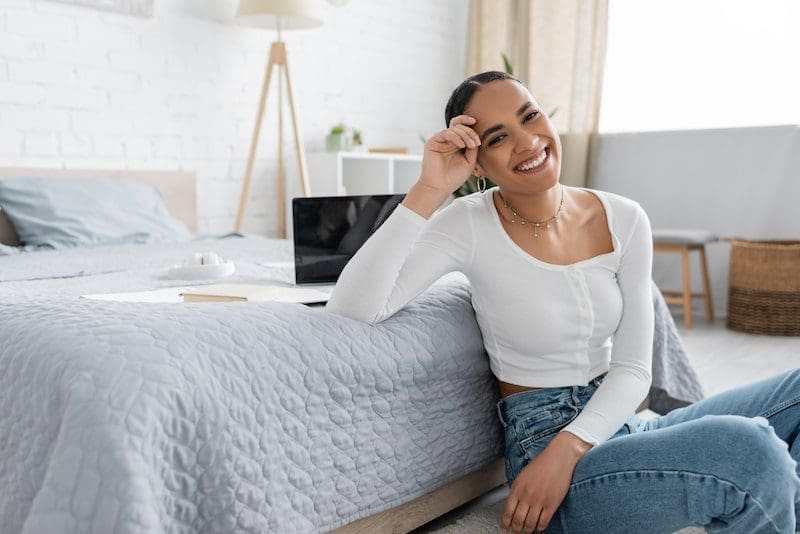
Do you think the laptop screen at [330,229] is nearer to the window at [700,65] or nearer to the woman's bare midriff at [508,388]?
the woman's bare midriff at [508,388]

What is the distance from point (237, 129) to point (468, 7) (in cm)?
199

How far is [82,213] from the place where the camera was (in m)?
2.67

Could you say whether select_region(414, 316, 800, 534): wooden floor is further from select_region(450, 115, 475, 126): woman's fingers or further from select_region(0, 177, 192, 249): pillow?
select_region(0, 177, 192, 249): pillow

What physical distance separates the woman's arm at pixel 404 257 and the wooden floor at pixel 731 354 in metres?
1.54

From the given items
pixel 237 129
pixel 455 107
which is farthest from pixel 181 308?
pixel 237 129

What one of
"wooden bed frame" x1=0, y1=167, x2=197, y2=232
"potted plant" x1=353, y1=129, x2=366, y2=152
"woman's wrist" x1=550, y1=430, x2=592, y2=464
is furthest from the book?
"potted plant" x1=353, y1=129, x2=366, y2=152

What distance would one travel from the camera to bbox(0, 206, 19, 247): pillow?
2.62 meters

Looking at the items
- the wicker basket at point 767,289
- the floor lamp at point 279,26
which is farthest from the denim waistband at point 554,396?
the wicker basket at point 767,289

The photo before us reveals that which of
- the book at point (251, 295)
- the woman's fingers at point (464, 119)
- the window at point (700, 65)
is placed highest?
the window at point (700, 65)

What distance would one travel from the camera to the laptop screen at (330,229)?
168 centimetres

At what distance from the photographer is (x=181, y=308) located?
119 cm

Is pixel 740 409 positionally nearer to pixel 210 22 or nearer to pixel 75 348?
pixel 75 348

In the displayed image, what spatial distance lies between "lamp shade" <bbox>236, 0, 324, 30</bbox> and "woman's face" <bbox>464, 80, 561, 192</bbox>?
7.48 feet

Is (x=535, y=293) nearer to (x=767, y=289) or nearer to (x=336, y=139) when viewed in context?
(x=767, y=289)
